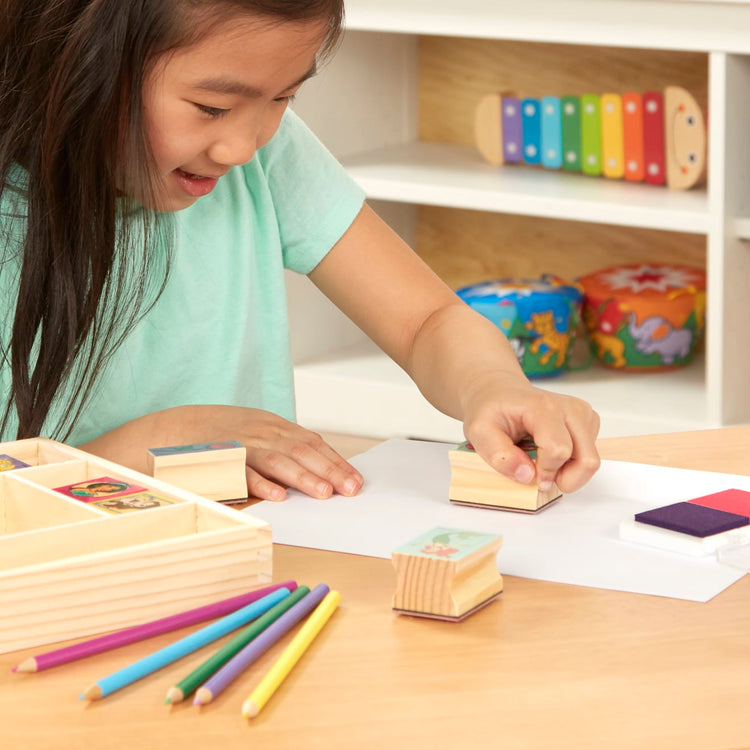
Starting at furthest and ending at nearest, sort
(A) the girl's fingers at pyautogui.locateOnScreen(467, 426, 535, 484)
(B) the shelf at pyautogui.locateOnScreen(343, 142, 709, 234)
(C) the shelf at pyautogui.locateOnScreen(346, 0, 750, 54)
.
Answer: (B) the shelf at pyautogui.locateOnScreen(343, 142, 709, 234) < (C) the shelf at pyautogui.locateOnScreen(346, 0, 750, 54) < (A) the girl's fingers at pyautogui.locateOnScreen(467, 426, 535, 484)

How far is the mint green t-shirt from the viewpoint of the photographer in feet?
3.82

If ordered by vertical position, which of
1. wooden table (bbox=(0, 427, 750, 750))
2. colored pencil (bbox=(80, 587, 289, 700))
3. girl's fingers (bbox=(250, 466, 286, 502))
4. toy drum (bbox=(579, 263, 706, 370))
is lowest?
wooden table (bbox=(0, 427, 750, 750))

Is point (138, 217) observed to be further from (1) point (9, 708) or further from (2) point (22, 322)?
(1) point (9, 708)

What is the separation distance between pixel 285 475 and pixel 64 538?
0.80 feet

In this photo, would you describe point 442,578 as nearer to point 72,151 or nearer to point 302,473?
point 302,473

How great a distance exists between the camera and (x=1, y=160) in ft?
3.09

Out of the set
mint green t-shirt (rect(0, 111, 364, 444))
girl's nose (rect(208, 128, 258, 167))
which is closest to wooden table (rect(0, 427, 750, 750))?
girl's nose (rect(208, 128, 258, 167))

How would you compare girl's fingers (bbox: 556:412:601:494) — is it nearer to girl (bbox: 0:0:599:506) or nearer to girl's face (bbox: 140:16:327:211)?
girl (bbox: 0:0:599:506)

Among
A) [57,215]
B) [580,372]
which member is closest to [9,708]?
[57,215]

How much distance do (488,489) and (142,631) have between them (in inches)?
11.2

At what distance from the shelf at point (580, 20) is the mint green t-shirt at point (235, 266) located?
0.76m

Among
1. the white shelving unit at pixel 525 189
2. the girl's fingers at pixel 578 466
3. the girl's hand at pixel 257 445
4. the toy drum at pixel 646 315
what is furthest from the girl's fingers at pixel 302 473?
the toy drum at pixel 646 315

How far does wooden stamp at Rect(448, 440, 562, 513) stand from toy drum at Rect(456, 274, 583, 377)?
1.13 m

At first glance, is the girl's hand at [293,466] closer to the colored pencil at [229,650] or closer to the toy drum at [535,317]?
the colored pencil at [229,650]
